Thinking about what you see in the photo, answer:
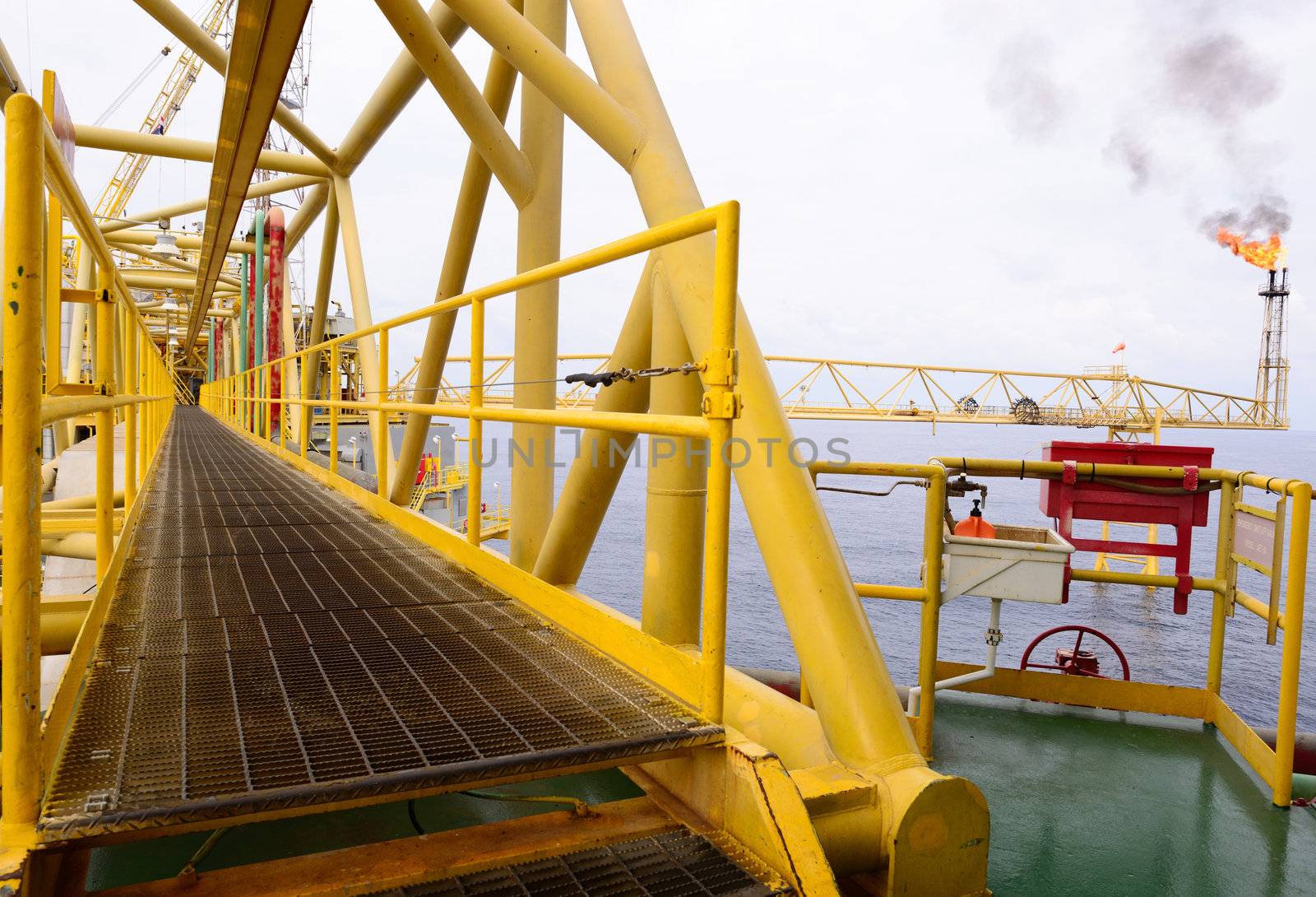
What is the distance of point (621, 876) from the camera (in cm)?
167

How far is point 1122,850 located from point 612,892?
6.36 ft

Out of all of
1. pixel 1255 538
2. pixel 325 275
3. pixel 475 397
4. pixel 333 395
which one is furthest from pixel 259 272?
pixel 1255 538

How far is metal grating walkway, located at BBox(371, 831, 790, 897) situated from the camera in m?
1.59

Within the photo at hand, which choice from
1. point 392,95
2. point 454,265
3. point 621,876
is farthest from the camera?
point 392,95

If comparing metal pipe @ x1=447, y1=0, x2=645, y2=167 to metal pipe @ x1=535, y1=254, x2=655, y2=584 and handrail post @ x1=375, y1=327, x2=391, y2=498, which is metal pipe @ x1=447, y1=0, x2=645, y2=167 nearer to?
metal pipe @ x1=535, y1=254, x2=655, y2=584

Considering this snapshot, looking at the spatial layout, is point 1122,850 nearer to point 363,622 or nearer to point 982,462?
point 982,462

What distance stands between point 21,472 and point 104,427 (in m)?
1.48

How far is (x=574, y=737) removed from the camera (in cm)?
187

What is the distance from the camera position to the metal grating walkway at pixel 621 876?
159 centimetres

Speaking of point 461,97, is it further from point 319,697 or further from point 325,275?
point 325,275

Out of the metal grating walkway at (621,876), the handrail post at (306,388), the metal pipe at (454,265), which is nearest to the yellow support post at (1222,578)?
the metal grating walkway at (621,876)

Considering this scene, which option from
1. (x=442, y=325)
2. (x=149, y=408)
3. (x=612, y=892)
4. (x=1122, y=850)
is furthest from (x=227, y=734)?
(x=149, y=408)

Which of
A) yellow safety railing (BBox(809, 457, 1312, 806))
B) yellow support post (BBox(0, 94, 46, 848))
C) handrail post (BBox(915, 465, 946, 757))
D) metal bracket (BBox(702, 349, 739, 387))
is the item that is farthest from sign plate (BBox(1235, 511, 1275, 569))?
yellow support post (BBox(0, 94, 46, 848))

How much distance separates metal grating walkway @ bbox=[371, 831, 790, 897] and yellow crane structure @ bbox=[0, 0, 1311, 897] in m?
0.01
